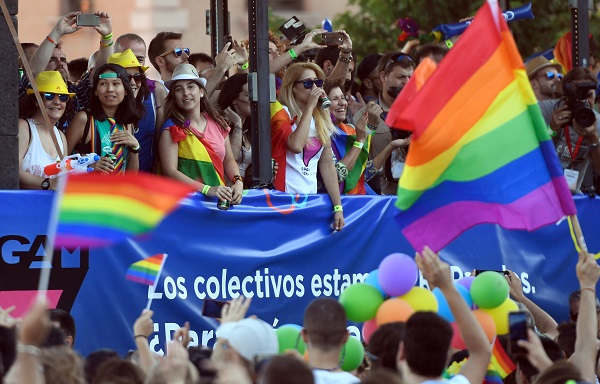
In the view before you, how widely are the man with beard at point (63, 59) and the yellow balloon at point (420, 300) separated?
12.0 ft

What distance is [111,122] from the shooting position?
32.3ft

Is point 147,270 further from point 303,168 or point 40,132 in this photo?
point 303,168

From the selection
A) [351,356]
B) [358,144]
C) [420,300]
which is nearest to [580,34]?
[358,144]

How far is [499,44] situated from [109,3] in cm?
2466

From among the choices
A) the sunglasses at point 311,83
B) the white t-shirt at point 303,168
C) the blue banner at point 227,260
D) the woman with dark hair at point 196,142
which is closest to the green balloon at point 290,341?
the blue banner at point 227,260

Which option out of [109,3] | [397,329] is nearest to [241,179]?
[397,329]

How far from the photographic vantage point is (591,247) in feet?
37.8

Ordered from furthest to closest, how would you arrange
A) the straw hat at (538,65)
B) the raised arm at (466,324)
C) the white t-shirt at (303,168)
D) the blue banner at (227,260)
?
the straw hat at (538,65) < the white t-shirt at (303,168) < the blue banner at (227,260) < the raised arm at (466,324)

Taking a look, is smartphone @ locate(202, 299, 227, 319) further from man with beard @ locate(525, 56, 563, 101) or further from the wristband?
man with beard @ locate(525, 56, 563, 101)

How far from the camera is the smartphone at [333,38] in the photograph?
11531mm

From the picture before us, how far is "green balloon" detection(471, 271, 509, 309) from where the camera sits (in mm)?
7523

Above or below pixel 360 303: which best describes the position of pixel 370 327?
below

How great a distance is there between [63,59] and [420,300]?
4.45 m

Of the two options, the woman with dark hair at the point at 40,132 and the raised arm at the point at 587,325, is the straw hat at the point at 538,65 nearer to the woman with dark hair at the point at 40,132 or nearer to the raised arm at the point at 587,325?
the woman with dark hair at the point at 40,132
